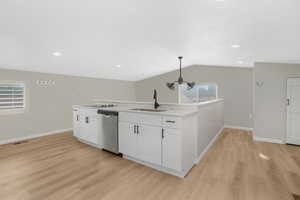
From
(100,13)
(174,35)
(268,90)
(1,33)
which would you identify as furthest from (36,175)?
(268,90)

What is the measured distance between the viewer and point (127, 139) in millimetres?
3090

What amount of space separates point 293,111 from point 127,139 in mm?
4243

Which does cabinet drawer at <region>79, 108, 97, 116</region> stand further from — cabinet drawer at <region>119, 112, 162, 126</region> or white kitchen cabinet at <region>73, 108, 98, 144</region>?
cabinet drawer at <region>119, 112, 162, 126</region>

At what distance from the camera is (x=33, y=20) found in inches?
87.6

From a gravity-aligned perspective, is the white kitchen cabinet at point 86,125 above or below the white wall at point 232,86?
below

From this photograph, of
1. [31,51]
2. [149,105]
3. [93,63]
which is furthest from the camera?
[93,63]

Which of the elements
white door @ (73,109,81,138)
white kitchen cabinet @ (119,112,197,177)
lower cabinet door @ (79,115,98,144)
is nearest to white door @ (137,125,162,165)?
white kitchen cabinet @ (119,112,197,177)

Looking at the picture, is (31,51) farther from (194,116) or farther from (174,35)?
(194,116)

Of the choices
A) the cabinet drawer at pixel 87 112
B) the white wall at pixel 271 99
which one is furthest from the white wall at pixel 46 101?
the white wall at pixel 271 99

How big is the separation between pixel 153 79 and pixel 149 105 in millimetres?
4395

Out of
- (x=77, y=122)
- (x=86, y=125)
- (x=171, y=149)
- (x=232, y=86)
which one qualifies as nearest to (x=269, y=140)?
(x=232, y=86)

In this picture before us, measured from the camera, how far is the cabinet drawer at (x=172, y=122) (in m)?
2.42

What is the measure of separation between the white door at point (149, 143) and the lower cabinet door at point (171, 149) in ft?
0.32

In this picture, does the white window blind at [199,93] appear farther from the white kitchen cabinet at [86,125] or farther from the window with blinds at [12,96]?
the window with blinds at [12,96]
